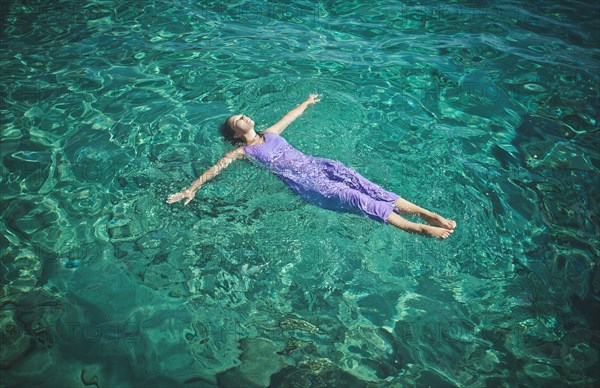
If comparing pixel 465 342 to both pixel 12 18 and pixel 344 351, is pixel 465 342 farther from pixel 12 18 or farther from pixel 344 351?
pixel 12 18

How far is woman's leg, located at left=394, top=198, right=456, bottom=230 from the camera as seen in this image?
433cm

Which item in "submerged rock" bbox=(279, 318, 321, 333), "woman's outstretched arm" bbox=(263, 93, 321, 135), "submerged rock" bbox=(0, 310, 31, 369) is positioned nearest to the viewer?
"submerged rock" bbox=(0, 310, 31, 369)

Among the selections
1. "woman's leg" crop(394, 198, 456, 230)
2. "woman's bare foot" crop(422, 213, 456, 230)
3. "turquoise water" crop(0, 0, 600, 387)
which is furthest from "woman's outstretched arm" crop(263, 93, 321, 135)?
"woman's bare foot" crop(422, 213, 456, 230)

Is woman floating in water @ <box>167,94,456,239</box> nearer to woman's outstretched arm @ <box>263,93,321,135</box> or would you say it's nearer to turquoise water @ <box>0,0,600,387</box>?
woman's outstretched arm @ <box>263,93,321,135</box>

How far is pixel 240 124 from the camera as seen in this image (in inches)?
218

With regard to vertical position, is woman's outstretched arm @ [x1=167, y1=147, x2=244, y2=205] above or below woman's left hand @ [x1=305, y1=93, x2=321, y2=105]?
below

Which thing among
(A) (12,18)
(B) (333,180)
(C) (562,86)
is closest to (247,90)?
(B) (333,180)

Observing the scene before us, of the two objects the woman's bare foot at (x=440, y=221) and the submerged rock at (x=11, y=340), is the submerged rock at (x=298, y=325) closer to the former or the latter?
the woman's bare foot at (x=440, y=221)

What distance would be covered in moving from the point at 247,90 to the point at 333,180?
2963mm

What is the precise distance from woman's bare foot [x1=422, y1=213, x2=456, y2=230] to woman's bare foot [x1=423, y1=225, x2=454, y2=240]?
7cm

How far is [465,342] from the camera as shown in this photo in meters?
4.05

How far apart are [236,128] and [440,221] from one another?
2968mm

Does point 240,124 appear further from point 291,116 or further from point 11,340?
point 11,340

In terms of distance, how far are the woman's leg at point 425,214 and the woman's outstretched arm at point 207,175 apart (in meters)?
2.33
